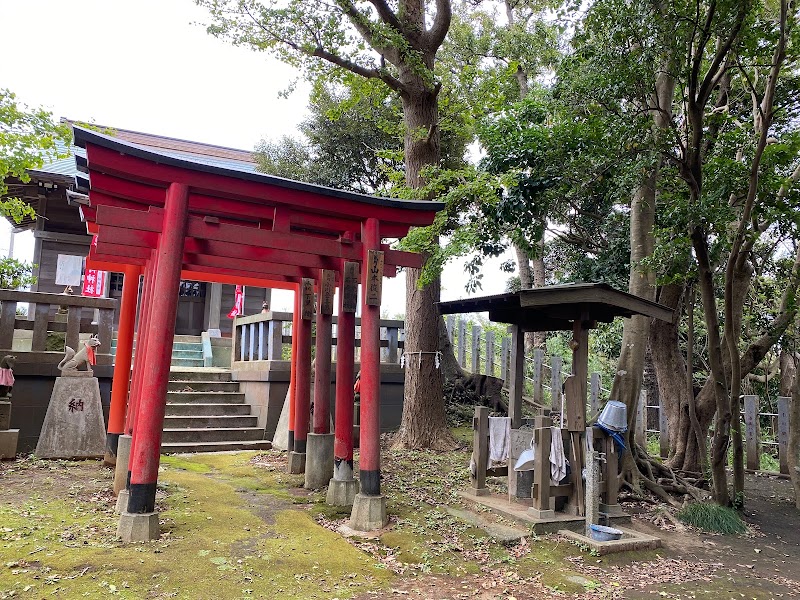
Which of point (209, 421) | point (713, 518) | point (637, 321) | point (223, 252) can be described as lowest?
point (713, 518)

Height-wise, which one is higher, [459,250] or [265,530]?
[459,250]

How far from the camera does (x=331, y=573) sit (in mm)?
4957

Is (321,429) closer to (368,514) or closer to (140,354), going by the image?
(368,514)

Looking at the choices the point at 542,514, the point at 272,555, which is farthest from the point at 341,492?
the point at 542,514

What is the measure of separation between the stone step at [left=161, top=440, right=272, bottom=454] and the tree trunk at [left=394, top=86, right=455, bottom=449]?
2.67 metres

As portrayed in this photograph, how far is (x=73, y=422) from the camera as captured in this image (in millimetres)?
9148

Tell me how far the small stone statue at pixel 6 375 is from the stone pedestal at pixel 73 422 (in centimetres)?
63

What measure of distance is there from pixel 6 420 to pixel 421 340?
694 cm

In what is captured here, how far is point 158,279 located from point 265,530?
2880 mm

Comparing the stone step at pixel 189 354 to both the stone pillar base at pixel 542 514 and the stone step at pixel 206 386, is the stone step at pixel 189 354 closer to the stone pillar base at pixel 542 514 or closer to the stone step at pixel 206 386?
the stone step at pixel 206 386

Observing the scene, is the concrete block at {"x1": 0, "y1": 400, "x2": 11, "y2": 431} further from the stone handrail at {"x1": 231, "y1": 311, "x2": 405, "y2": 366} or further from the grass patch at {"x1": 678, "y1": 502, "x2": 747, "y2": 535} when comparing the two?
the grass patch at {"x1": 678, "y1": 502, "x2": 747, "y2": 535}

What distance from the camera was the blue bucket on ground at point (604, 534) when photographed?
242 inches

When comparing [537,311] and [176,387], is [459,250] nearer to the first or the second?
[537,311]

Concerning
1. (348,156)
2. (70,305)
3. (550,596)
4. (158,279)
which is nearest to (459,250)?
(158,279)
